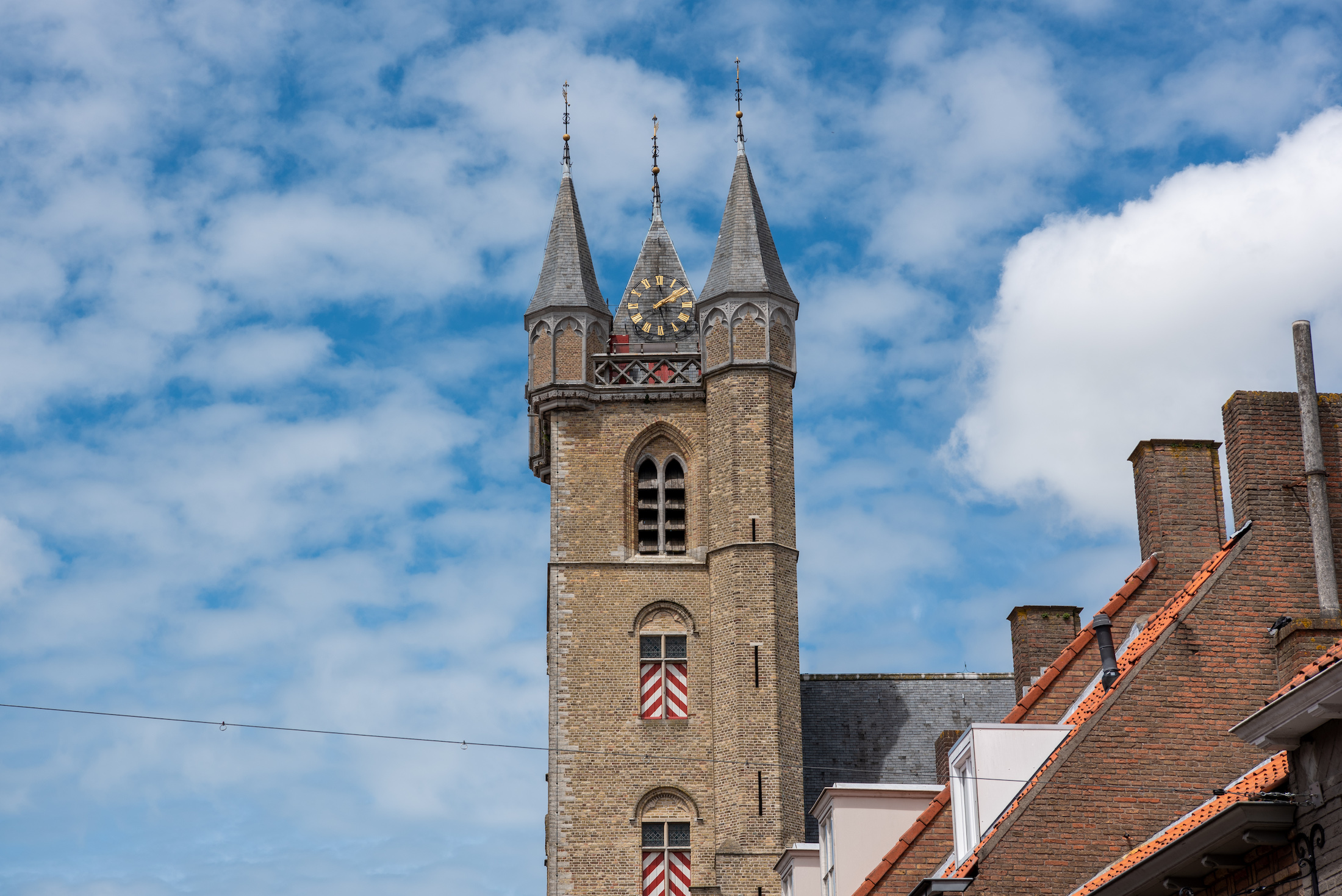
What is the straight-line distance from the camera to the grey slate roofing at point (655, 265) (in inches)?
1826


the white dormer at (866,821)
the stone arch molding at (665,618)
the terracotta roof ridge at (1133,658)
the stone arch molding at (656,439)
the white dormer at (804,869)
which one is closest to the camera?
the terracotta roof ridge at (1133,658)

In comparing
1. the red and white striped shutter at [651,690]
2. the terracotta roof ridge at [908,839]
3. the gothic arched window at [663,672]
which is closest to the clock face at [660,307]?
Answer: the gothic arched window at [663,672]

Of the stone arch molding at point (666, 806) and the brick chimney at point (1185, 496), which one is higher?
the stone arch molding at point (666, 806)

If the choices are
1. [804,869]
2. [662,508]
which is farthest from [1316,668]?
[662,508]

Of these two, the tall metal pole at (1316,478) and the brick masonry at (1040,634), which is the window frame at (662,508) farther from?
the tall metal pole at (1316,478)

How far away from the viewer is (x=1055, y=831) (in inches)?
645

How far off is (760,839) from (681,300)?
46.9 feet

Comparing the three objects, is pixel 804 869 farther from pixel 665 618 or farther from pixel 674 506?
pixel 674 506

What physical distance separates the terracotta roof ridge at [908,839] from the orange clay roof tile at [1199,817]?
185 inches

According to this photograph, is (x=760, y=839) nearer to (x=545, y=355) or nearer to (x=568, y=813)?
(x=568, y=813)

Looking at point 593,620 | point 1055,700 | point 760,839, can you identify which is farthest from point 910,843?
point 593,620

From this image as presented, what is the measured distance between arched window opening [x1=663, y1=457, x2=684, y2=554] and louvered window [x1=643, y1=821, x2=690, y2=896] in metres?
6.30

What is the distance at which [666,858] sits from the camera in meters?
40.5

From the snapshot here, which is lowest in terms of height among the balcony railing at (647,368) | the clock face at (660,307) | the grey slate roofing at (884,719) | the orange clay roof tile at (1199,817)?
the orange clay roof tile at (1199,817)
